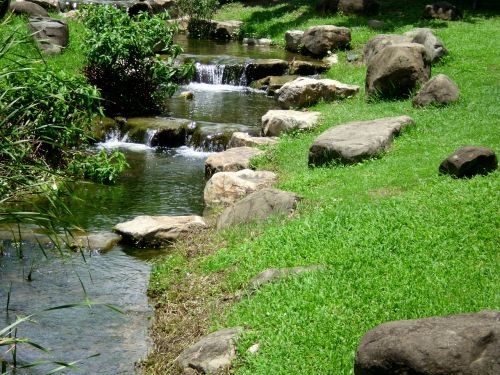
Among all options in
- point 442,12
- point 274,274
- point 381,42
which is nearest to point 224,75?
point 381,42

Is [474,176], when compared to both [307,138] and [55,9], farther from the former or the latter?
[55,9]

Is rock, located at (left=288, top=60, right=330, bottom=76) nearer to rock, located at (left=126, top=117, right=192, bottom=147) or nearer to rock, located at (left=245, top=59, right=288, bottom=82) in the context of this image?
rock, located at (left=245, top=59, right=288, bottom=82)

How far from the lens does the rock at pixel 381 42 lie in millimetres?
19156

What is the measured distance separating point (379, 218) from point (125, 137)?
870 cm

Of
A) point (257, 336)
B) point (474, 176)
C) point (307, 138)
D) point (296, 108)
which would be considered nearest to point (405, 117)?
point (307, 138)

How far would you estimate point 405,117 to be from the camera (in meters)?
13.1

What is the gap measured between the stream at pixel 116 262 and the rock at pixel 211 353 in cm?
74

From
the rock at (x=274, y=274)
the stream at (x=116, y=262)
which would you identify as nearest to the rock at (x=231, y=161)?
the stream at (x=116, y=262)

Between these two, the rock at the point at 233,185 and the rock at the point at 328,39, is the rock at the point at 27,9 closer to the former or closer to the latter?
the rock at the point at 328,39

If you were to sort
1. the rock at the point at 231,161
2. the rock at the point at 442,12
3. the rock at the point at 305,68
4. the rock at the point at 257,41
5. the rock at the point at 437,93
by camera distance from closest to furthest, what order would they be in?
the rock at the point at 231,161
the rock at the point at 437,93
the rock at the point at 305,68
the rock at the point at 442,12
the rock at the point at 257,41

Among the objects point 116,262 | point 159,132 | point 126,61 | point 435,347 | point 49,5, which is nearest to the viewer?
point 435,347

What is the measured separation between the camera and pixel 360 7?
2775 centimetres

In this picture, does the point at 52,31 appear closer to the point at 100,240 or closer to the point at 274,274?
the point at 100,240

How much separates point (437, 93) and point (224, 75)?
886cm
